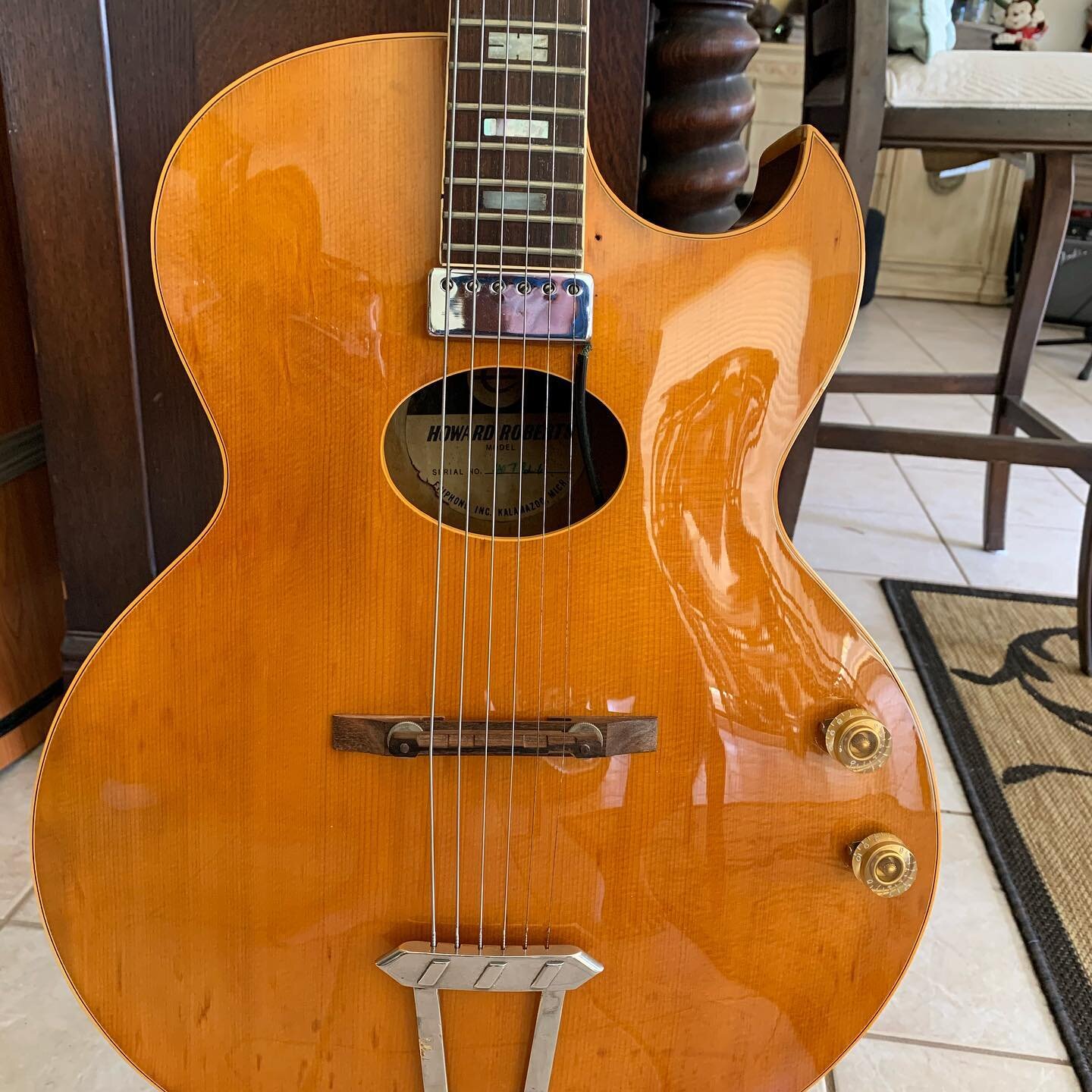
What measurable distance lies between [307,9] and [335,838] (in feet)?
2.33

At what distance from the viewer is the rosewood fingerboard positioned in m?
0.53

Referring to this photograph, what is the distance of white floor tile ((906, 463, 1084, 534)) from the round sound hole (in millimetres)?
1323

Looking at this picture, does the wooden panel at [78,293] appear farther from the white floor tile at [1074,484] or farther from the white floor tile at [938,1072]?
the white floor tile at [1074,484]

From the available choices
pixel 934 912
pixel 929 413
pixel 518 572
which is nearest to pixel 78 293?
pixel 518 572

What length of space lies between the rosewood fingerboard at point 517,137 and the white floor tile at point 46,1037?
0.66 m

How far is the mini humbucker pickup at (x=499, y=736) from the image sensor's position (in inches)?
22.2

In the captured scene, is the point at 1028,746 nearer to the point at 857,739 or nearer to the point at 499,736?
the point at 857,739

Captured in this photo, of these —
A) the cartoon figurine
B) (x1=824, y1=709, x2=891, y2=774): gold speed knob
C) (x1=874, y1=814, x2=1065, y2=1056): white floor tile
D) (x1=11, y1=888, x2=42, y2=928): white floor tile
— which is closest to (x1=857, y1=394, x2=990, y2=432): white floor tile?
(x1=874, y1=814, x2=1065, y2=1056): white floor tile

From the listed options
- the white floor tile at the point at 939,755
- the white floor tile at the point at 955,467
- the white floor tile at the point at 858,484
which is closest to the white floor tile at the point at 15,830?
the white floor tile at the point at 939,755

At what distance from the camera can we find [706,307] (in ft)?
1.84

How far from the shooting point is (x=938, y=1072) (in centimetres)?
74

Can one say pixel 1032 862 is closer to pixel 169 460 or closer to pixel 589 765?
pixel 589 765

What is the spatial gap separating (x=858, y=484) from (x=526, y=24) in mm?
1611

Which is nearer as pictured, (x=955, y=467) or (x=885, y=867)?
(x=885, y=867)
